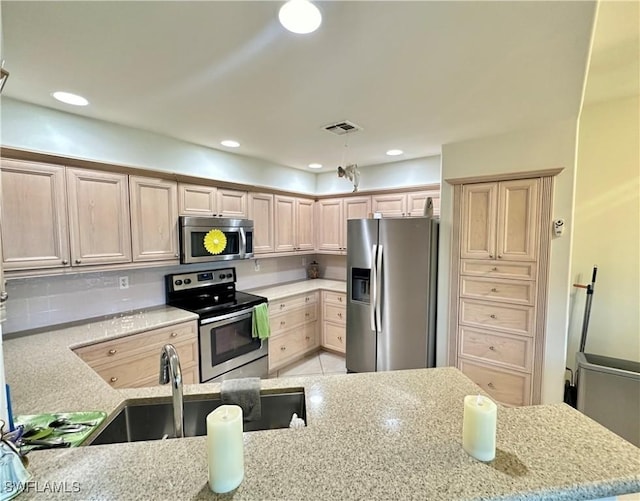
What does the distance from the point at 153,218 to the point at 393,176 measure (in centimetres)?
283

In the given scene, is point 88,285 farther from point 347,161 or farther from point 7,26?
point 347,161

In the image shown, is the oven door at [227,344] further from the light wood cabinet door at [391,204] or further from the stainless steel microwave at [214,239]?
the light wood cabinet door at [391,204]

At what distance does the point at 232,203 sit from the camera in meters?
3.26

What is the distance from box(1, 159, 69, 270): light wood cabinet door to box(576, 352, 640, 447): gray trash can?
408 cm

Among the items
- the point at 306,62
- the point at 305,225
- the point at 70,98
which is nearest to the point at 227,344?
the point at 305,225

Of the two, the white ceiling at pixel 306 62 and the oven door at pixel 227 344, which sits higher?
the white ceiling at pixel 306 62

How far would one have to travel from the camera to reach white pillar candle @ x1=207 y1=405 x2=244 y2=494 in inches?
28.0

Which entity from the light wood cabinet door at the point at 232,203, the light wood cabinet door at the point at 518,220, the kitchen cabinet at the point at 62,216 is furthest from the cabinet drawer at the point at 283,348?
the light wood cabinet door at the point at 518,220

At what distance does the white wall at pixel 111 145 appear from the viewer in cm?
204

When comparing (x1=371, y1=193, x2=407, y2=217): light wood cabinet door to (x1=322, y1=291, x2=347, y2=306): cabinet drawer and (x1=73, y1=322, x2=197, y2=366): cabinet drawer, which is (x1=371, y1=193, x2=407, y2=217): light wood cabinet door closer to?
(x1=322, y1=291, x2=347, y2=306): cabinet drawer

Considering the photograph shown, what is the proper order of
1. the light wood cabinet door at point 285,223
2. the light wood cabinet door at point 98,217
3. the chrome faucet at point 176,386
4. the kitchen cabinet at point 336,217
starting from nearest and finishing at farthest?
1. the chrome faucet at point 176,386
2. the light wood cabinet door at point 98,217
3. the light wood cabinet door at point 285,223
4. the kitchen cabinet at point 336,217

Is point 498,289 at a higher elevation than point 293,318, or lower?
higher

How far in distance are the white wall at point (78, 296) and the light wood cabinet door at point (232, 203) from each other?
25.9 inches

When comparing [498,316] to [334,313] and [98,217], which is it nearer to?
[334,313]
